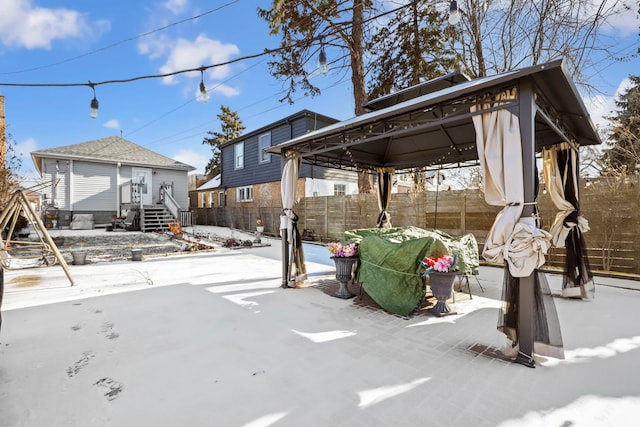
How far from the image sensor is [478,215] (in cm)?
694

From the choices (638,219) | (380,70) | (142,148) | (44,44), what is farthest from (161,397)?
(142,148)

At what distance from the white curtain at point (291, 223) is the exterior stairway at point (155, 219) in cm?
1151

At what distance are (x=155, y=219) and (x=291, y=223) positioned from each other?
1271 cm

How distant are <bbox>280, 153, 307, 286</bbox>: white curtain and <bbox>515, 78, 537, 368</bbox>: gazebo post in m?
3.30

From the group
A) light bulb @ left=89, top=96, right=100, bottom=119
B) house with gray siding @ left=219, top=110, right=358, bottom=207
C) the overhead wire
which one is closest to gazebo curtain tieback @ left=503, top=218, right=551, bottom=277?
the overhead wire

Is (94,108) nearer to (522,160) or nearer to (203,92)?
(203,92)

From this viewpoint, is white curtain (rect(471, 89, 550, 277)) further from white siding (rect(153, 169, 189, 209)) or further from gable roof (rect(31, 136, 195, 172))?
gable roof (rect(31, 136, 195, 172))

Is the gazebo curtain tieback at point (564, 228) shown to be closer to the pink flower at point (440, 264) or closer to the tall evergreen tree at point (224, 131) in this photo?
the pink flower at point (440, 264)

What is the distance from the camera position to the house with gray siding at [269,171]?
1348 centimetres

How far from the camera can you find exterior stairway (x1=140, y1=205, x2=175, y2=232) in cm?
1446

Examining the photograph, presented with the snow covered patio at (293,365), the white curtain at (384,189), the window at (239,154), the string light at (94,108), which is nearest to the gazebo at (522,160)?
the snow covered patio at (293,365)

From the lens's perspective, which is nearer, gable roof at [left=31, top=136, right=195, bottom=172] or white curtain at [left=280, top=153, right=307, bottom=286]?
white curtain at [left=280, top=153, right=307, bottom=286]

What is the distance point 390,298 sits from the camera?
147 inches

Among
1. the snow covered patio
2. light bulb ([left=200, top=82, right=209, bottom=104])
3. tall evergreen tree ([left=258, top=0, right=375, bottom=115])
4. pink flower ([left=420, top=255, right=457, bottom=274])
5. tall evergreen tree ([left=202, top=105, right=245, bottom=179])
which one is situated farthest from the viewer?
tall evergreen tree ([left=202, top=105, right=245, bottom=179])
